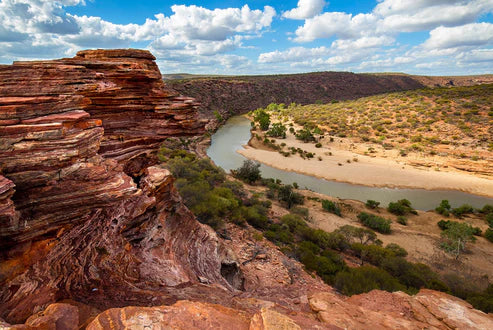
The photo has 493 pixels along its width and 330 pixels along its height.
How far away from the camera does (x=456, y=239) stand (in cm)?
2094

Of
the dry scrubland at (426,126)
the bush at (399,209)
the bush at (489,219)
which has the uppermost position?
the dry scrubland at (426,126)

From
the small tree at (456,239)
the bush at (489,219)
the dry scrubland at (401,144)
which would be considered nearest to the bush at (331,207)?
the small tree at (456,239)

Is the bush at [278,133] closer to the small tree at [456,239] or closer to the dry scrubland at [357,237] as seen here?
the dry scrubland at [357,237]

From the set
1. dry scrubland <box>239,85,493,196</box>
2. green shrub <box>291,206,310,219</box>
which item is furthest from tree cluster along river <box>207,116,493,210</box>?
green shrub <box>291,206,310,219</box>

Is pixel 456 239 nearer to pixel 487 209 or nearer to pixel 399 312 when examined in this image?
pixel 487 209

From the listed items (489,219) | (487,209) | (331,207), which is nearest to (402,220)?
(331,207)

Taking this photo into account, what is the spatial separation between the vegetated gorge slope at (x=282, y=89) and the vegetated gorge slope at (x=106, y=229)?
64.9 m

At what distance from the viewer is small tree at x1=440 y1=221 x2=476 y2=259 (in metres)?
20.4

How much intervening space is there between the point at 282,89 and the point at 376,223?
107 meters

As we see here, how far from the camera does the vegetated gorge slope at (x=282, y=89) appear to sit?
94750 mm

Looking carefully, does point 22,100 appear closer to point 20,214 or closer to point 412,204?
point 20,214

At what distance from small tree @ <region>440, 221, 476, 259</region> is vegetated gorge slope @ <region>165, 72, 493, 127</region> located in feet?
202

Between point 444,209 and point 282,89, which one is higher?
point 282,89

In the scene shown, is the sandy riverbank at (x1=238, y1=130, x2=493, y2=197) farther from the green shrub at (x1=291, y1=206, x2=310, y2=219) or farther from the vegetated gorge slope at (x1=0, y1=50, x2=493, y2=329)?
the vegetated gorge slope at (x1=0, y1=50, x2=493, y2=329)
